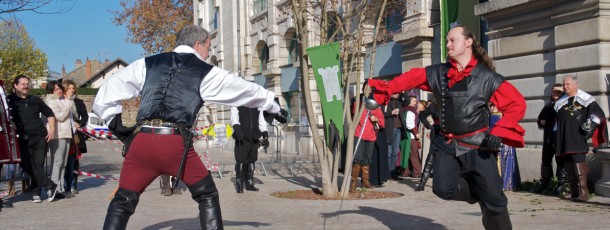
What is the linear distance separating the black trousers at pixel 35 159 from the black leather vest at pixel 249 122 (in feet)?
10.00

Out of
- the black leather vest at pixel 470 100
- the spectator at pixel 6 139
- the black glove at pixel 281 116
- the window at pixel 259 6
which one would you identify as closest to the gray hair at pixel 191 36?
the black glove at pixel 281 116

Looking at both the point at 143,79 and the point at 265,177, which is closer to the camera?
the point at 143,79

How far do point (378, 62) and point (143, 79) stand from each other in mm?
14273

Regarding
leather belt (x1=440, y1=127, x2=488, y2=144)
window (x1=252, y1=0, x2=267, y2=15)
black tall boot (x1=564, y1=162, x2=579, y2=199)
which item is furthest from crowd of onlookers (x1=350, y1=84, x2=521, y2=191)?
window (x1=252, y1=0, x2=267, y2=15)

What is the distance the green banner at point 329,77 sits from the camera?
1049cm

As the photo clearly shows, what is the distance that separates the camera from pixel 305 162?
65.5 ft

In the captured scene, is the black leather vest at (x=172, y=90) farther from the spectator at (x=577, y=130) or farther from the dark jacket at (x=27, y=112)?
the dark jacket at (x=27, y=112)

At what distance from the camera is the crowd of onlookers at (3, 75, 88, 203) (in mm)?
11609

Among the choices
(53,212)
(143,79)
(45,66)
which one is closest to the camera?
(143,79)

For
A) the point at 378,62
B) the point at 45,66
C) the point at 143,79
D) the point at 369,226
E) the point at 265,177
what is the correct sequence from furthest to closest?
the point at 45,66, the point at 378,62, the point at 265,177, the point at 369,226, the point at 143,79

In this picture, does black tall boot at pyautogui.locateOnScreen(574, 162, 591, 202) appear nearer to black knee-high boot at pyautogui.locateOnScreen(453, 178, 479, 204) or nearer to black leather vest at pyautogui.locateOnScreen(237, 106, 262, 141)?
black knee-high boot at pyautogui.locateOnScreen(453, 178, 479, 204)

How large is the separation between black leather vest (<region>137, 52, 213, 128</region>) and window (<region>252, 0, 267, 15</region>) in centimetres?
2419

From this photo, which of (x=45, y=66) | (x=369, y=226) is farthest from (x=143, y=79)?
(x=45, y=66)

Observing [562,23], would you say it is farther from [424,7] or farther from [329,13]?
[424,7]
